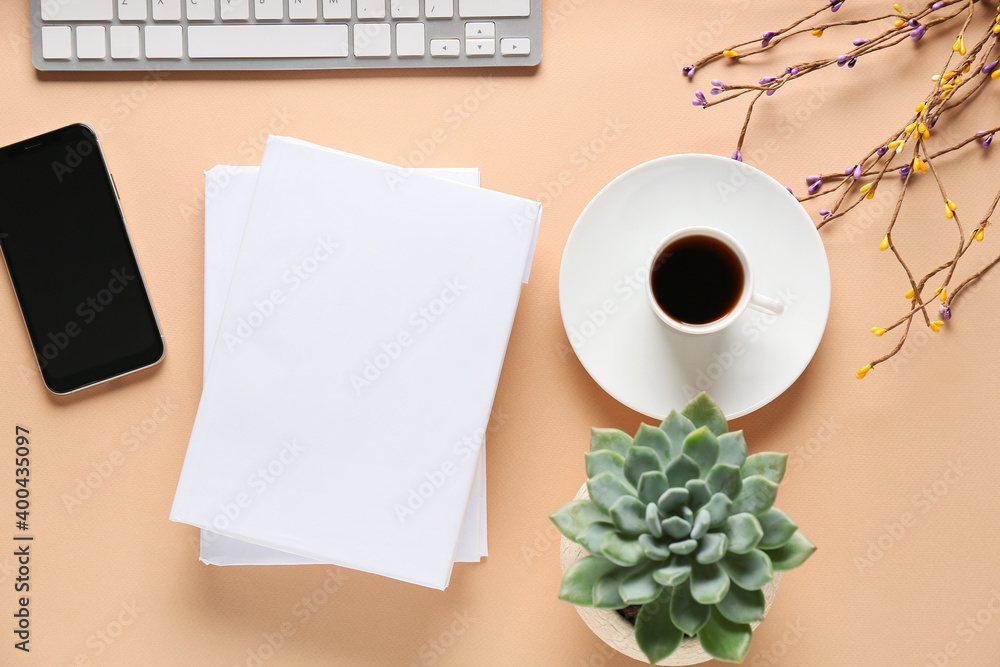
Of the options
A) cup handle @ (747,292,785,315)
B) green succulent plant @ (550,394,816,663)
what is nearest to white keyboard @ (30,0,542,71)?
cup handle @ (747,292,785,315)

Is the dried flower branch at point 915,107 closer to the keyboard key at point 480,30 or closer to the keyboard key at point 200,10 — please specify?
the keyboard key at point 480,30

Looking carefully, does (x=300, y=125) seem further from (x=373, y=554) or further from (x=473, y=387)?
(x=373, y=554)

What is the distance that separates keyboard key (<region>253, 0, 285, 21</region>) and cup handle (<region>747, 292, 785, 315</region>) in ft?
1.96

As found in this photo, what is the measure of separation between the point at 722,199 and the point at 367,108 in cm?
41

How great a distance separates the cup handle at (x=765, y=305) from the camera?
0.65 meters

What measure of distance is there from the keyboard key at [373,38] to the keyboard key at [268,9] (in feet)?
0.28

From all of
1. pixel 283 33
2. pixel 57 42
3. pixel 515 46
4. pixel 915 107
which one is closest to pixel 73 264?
pixel 57 42

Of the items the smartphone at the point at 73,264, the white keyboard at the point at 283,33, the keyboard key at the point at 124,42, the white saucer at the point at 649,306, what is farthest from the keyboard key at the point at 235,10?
the white saucer at the point at 649,306

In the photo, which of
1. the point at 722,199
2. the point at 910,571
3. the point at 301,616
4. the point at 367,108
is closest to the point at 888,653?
the point at 910,571

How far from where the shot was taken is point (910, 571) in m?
0.78

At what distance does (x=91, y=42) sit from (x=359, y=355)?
1.56ft

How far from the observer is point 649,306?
717 mm

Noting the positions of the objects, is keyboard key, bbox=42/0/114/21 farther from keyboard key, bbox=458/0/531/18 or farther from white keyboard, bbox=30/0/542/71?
keyboard key, bbox=458/0/531/18

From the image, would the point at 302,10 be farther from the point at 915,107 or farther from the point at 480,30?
the point at 915,107
